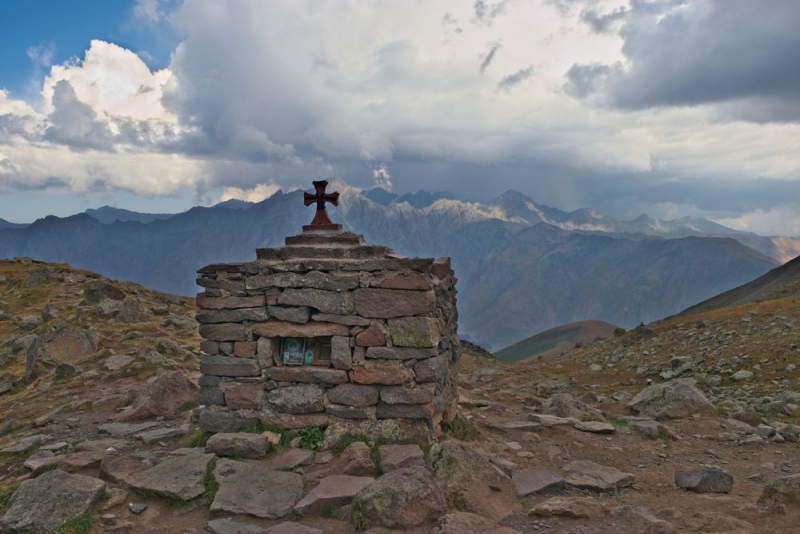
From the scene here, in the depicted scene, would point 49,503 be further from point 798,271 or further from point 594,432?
point 798,271

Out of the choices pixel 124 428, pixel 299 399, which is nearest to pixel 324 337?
pixel 299 399

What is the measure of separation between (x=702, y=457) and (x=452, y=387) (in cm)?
492

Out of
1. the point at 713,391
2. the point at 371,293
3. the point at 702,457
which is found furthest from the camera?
the point at 713,391

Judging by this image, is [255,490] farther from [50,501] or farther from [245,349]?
[245,349]

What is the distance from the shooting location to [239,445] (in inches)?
344

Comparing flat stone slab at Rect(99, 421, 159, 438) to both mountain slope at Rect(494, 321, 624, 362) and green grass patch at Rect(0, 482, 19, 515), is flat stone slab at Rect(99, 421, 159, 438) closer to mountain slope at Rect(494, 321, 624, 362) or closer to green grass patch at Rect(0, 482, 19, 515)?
green grass patch at Rect(0, 482, 19, 515)

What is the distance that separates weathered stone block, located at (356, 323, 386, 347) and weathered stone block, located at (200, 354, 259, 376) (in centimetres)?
200

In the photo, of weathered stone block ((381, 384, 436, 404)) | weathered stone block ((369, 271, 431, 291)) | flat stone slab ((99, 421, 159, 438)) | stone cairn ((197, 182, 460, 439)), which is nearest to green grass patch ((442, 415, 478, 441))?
stone cairn ((197, 182, 460, 439))

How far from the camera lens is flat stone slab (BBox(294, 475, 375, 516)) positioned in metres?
7.05

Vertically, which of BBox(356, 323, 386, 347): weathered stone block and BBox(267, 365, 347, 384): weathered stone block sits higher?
BBox(356, 323, 386, 347): weathered stone block

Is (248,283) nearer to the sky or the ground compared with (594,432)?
nearer to the sky

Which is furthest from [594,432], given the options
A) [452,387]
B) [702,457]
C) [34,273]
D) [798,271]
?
[798,271]

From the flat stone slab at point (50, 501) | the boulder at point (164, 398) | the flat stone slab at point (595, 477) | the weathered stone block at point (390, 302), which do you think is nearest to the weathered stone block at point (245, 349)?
the weathered stone block at point (390, 302)

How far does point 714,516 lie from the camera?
263 inches
